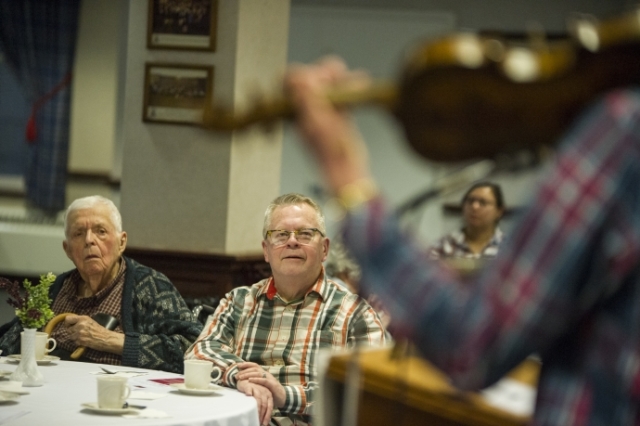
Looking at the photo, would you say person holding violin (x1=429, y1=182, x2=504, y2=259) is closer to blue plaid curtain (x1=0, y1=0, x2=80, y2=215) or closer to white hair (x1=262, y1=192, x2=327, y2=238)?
white hair (x1=262, y1=192, x2=327, y2=238)

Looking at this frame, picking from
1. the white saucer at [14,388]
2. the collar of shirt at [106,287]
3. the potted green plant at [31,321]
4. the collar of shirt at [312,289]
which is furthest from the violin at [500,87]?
the collar of shirt at [106,287]

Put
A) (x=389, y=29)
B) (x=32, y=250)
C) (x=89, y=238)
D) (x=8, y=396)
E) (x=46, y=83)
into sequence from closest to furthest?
(x=8, y=396)
(x=89, y=238)
(x=32, y=250)
(x=46, y=83)
(x=389, y=29)

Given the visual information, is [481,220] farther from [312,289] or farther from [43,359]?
[43,359]

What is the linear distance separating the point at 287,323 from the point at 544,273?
234 centimetres

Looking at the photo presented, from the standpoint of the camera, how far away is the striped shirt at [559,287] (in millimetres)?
856

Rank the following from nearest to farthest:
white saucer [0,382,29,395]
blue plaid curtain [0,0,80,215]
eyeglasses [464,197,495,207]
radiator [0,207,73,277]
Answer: white saucer [0,382,29,395]
eyeglasses [464,197,495,207]
radiator [0,207,73,277]
blue plaid curtain [0,0,80,215]

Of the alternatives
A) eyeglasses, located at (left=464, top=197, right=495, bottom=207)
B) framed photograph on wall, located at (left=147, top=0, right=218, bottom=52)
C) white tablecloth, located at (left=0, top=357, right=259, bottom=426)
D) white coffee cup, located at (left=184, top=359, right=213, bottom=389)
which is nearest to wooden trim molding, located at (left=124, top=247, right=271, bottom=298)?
framed photograph on wall, located at (left=147, top=0, right=218, bottom=52)

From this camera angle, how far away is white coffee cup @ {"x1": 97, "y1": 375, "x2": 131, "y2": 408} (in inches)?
92.7

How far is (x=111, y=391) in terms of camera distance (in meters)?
2.36

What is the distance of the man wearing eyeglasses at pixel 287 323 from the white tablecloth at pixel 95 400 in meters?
0.19

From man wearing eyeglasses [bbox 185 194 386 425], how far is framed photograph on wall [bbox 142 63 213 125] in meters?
1.71

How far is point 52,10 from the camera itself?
6770 mm

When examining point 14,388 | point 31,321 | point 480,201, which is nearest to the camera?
point 14,388

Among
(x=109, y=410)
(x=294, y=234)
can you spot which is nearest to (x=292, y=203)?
(x=294, y=234)
